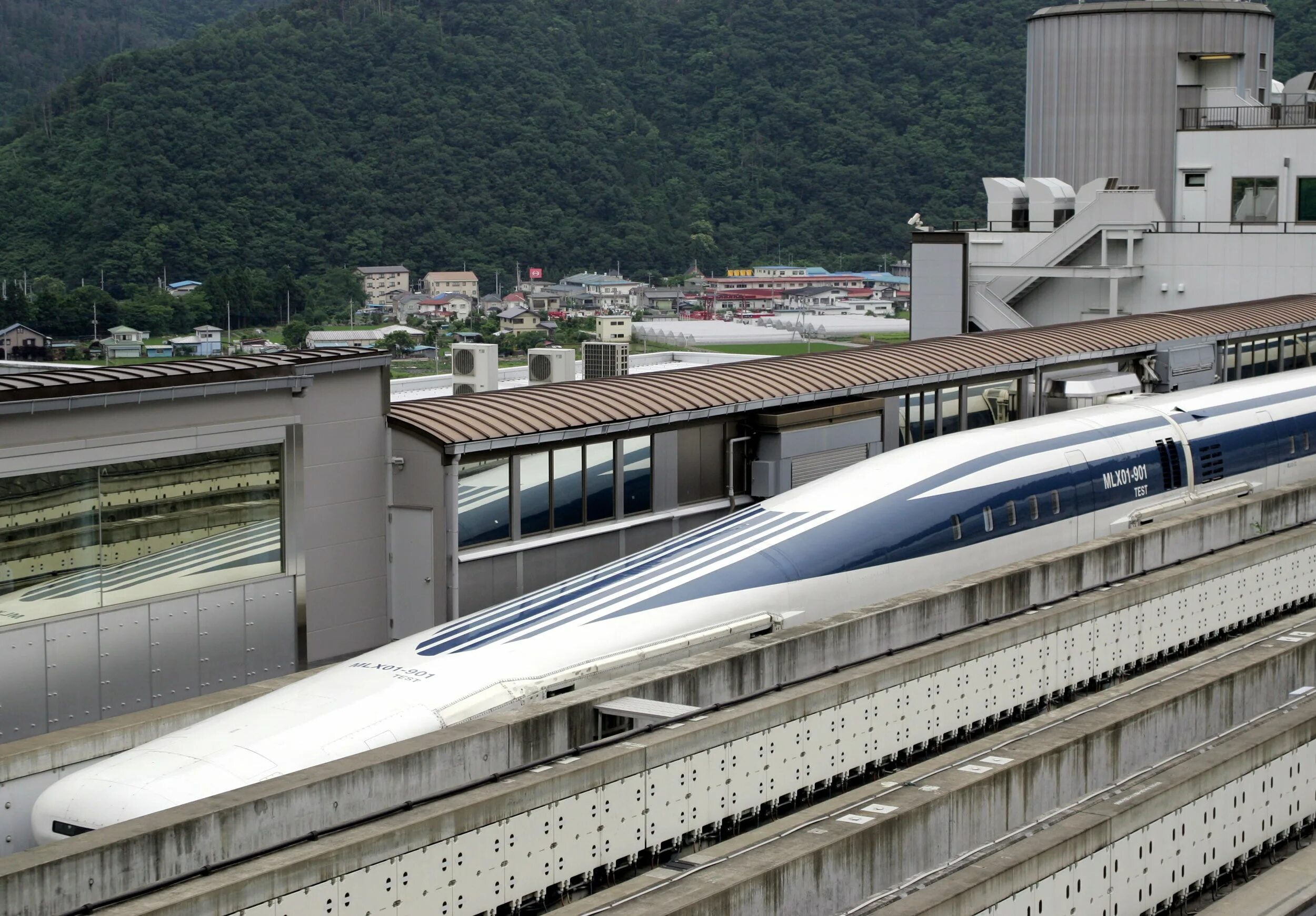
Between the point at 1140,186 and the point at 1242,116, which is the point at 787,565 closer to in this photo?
the point at 1140,186

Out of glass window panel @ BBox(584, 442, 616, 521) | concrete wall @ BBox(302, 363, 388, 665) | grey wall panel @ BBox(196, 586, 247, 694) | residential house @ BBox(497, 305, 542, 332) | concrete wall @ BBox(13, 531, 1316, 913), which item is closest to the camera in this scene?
concrete wall @ BBox(13, 531, 1316, 913)

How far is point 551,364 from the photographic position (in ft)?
84.0

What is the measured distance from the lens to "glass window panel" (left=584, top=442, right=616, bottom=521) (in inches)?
806

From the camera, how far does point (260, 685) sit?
16.6 meters

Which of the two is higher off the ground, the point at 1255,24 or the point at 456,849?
the point at 1255,24

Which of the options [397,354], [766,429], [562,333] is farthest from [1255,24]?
[562,333]

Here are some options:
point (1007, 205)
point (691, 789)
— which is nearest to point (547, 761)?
point (691, 789)

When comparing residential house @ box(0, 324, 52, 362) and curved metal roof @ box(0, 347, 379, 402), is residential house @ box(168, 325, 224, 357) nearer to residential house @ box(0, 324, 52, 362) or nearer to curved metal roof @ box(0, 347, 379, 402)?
residential house @ box(0, 324, 52, 362)

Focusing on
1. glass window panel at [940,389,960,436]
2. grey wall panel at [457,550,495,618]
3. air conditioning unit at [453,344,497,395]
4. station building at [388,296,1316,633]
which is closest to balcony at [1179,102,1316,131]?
station building at [388,296,1316,633]

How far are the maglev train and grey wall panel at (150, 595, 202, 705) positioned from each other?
5.01 feet

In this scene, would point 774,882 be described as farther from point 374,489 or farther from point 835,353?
point 835,353

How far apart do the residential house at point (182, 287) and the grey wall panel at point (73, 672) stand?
173784 mm

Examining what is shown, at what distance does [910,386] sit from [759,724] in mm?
11104

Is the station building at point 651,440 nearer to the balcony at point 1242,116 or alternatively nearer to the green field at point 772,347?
the balcony at point 1242,116
